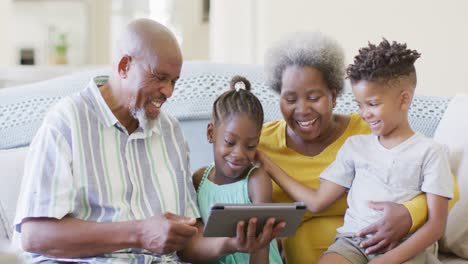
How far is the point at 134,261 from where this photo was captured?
1713mm

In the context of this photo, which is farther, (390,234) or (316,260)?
(316,260)

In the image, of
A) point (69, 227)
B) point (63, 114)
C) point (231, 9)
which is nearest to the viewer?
point (69, 227)

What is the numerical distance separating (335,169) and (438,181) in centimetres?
29

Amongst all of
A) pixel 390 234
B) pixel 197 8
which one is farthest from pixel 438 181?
pixel 197 8

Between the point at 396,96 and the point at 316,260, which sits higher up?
the point at 396,96

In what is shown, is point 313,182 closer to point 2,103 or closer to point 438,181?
point 438,181

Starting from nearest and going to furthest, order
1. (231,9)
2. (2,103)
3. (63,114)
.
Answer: (63,114), (2,103), (231,9)

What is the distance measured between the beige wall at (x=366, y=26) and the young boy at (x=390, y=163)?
1393 millimetres

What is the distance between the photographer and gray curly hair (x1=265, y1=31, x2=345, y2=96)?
2041 mm

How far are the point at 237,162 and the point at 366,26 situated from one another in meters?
1.61

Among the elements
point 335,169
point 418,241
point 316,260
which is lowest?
point 316,260

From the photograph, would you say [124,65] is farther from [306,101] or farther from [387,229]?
[387,229]

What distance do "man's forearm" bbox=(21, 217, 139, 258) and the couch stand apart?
401 millimetres

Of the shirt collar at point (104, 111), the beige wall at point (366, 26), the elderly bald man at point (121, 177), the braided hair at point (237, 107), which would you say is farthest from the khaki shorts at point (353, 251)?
the beige wall at point (366, 26)
